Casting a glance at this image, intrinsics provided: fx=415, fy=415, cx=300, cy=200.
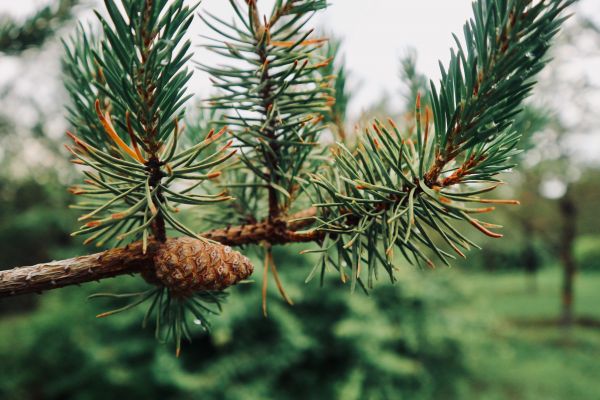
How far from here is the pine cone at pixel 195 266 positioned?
1.01 feet

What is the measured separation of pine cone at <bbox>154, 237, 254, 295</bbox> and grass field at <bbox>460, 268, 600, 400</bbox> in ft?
9.76

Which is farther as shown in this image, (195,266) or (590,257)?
(590,257)

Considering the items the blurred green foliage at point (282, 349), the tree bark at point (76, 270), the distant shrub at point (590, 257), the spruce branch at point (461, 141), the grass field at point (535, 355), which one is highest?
the spruce branch at point (461, 141)

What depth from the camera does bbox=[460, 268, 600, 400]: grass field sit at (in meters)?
3.68

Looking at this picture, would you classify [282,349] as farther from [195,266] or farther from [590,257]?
[590,257]

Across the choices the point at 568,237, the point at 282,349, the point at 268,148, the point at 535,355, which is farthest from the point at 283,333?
the point at 568,237

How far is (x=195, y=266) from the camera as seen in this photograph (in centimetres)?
31

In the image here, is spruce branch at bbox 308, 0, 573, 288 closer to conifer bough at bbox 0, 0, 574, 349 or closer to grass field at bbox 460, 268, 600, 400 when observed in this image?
conifer bough at bbox 0, 0, 574, 349

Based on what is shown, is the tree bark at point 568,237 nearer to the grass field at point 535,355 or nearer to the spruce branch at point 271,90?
the grass field at point 535,355

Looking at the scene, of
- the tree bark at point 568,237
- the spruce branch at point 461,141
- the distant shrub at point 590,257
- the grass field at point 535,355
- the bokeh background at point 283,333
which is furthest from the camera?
the distant shrub at point 590,257

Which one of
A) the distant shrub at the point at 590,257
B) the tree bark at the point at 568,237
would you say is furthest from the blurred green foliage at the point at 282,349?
the distant shrub at the point at 590,257

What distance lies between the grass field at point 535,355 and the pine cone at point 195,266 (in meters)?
2.97

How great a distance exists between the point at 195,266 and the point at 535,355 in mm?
5736

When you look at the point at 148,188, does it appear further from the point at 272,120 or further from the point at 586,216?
the point at 586,216
